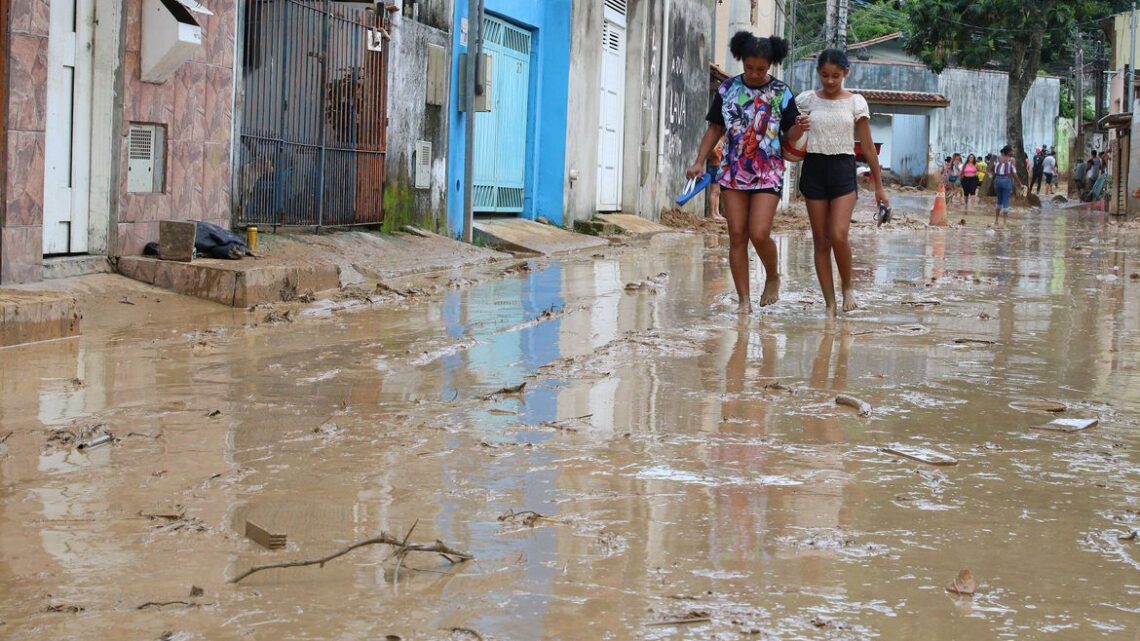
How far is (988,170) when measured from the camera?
49.7 m

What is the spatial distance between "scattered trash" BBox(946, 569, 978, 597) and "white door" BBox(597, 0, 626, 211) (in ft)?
56.2

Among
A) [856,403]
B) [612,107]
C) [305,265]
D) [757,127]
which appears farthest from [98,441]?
[612,107]

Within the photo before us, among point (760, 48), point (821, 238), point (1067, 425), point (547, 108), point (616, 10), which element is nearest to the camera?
point (1067, 425)

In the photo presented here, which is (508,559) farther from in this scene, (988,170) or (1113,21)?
(988,170)

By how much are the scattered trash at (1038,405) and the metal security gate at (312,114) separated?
6.95m

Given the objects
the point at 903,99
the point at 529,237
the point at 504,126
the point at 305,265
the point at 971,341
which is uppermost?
the point at 903,99

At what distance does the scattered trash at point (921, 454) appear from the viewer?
4.30m

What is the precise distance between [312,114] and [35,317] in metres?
5.81

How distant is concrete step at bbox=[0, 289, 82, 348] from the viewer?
6453 millimetres

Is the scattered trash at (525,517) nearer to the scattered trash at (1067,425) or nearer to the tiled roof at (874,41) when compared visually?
the scattered trash at (1067,425)

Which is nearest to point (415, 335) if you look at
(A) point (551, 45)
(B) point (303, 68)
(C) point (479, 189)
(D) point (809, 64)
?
(B) point (303, 68)

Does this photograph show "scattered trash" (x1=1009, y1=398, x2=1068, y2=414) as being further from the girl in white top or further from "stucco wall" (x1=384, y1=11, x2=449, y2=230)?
"stucco wall" (x1=384, y1=11, x2=449, y2=230)

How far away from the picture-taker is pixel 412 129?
13906 millimetres

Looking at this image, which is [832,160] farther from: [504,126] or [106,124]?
[504,126]
